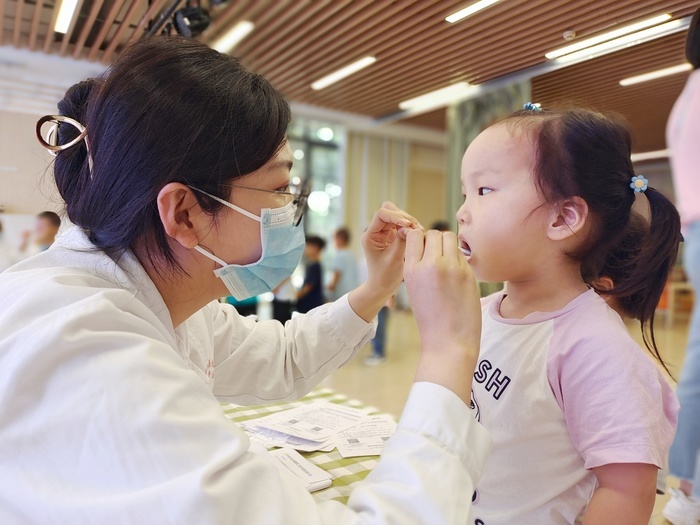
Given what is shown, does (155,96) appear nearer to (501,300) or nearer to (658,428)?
(501,300)

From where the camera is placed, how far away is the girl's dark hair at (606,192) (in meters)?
0.80

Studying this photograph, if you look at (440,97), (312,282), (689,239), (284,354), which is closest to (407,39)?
(440,97)

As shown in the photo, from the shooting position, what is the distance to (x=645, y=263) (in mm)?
824

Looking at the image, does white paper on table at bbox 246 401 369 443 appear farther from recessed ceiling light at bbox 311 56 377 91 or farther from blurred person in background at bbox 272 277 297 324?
blurred person in background at bbox 272 277 297 324

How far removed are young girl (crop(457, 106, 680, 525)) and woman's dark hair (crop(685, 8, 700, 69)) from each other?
0.23m

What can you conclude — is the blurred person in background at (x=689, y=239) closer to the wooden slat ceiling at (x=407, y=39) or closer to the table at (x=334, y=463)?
the wooden slat ceiling at (x=407, y=39)

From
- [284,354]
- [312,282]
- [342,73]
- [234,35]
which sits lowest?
[312,282]

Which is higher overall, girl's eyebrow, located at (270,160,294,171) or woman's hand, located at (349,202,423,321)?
girl's eyebrow, located at (270,160,294,171)

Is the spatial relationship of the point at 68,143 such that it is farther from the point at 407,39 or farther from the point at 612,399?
the point at 612,399

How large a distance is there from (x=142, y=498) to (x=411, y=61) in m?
1.01

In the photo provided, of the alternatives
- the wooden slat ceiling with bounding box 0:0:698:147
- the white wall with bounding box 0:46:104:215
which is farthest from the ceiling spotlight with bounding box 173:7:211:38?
the white wall with bounding box 0:46:104:215

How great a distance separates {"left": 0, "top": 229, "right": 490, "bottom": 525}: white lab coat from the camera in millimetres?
530

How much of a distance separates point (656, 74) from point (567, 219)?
256 millimetres

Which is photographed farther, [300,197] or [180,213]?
[300,197]
